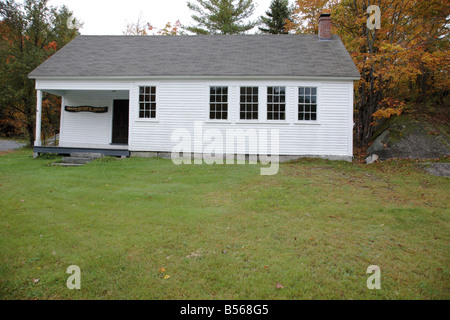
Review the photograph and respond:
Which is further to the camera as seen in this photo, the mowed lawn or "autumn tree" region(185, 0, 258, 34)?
"autumn tree" region(185, 0, 258, 34)

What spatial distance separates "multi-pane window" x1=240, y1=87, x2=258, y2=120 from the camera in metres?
12.7

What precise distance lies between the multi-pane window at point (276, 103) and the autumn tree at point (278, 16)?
1989 centimetres

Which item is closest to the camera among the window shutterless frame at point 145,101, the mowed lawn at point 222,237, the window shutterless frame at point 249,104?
the mowed lawn at point 222,237

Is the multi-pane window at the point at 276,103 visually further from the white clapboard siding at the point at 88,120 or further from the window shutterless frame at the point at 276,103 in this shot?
the white clapboard siding at the point at 88,120

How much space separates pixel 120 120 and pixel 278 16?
73.0 feet

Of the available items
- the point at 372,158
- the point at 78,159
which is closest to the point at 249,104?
the point at 372,158

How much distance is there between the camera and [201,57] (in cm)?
1409

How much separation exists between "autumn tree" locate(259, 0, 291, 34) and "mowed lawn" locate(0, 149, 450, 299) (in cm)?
2528

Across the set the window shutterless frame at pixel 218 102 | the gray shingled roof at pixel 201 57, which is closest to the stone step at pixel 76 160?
the gray shingled roof at pixel 201 57

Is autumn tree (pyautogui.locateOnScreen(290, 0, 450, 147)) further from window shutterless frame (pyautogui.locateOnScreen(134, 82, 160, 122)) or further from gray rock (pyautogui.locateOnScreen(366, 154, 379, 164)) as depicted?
window shutterless frame (pyautogui.locateOnScreen(134, 82, 160, 122))

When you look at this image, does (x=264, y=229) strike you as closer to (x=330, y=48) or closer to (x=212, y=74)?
(x=212, y=74)

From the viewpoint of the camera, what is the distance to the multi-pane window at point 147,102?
43.3 feet

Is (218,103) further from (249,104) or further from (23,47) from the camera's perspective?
(23,47)

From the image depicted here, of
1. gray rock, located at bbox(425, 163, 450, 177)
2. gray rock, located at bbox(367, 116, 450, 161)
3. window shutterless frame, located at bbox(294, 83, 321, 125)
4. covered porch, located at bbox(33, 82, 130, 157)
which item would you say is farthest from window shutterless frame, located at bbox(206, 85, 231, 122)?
gray rock, located at bbox(425, 163, 450, 177)
